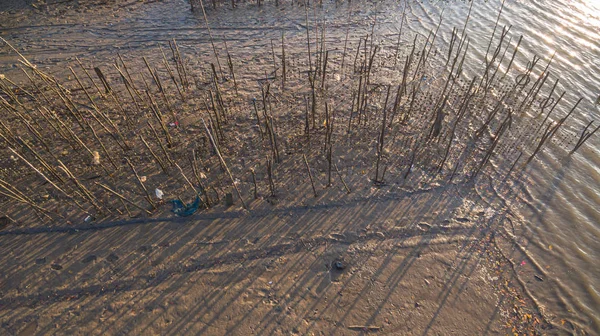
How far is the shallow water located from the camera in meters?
4.09

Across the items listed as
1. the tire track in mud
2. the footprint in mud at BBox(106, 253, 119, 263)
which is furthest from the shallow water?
the footprint in mud at BBox(106, 253, 119, 263)

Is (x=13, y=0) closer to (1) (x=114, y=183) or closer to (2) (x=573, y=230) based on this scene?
(1) (x=114, y=183)

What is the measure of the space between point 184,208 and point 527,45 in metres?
9.17

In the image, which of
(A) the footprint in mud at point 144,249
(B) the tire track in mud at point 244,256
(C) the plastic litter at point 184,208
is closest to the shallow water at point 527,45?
(B) the tire track in mud at point 244,256

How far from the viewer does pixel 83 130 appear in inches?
218

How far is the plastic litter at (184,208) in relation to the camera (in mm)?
4359

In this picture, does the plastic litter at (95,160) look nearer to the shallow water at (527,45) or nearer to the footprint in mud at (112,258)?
the footprint in mud at (112,258)

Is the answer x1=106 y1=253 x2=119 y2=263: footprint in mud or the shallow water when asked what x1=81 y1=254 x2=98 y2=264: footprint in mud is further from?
the shallow water

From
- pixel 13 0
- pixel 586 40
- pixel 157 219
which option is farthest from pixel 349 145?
pixel 13 0

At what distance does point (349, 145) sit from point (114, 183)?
371cm

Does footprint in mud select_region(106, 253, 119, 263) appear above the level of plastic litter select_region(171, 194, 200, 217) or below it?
below

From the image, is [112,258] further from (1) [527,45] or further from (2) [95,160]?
(1) [527,45]

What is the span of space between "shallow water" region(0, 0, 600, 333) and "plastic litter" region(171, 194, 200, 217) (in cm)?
429

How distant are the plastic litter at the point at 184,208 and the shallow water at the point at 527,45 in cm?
429
